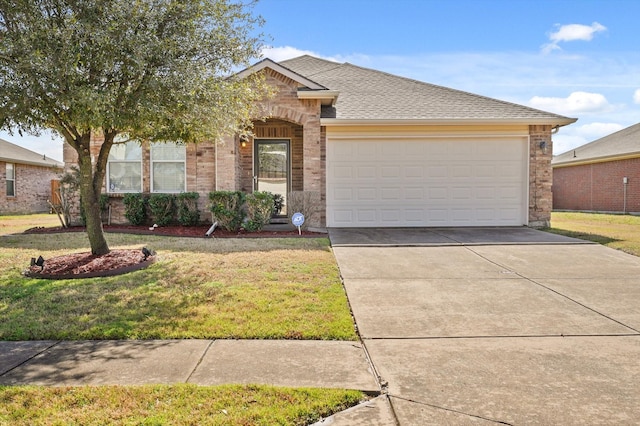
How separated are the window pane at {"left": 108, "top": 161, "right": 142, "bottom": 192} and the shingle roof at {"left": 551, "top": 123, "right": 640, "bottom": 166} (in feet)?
63.9

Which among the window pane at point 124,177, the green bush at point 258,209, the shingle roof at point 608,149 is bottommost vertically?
the green bush at point 258,209

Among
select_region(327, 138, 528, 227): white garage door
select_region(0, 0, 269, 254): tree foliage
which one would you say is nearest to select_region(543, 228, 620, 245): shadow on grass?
select_region(327, 138, 528, 227): white garage door

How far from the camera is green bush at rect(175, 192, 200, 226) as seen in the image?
11484mm

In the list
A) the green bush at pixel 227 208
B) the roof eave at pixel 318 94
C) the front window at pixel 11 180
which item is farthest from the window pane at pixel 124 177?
the front window at pixel 11 180

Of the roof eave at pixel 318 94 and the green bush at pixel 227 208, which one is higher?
the roof eave at pixel 318 94

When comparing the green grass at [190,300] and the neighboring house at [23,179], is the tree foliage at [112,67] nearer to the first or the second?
the green grass at [190,300]

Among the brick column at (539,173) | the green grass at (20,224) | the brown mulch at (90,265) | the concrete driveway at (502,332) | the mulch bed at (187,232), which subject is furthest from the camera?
the green grass at (20,224)

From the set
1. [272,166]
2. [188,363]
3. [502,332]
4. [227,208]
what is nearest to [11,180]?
[272,166]

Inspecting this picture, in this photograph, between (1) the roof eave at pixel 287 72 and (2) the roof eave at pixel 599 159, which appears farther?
(2) the roof eave at pixel 599 159

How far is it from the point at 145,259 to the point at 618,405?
641 centimetres

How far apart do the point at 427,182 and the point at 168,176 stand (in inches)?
296

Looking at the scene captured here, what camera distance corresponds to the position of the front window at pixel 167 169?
39.4 feet

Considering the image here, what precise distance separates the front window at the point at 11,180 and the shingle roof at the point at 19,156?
473 millimetres

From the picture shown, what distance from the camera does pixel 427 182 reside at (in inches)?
463
